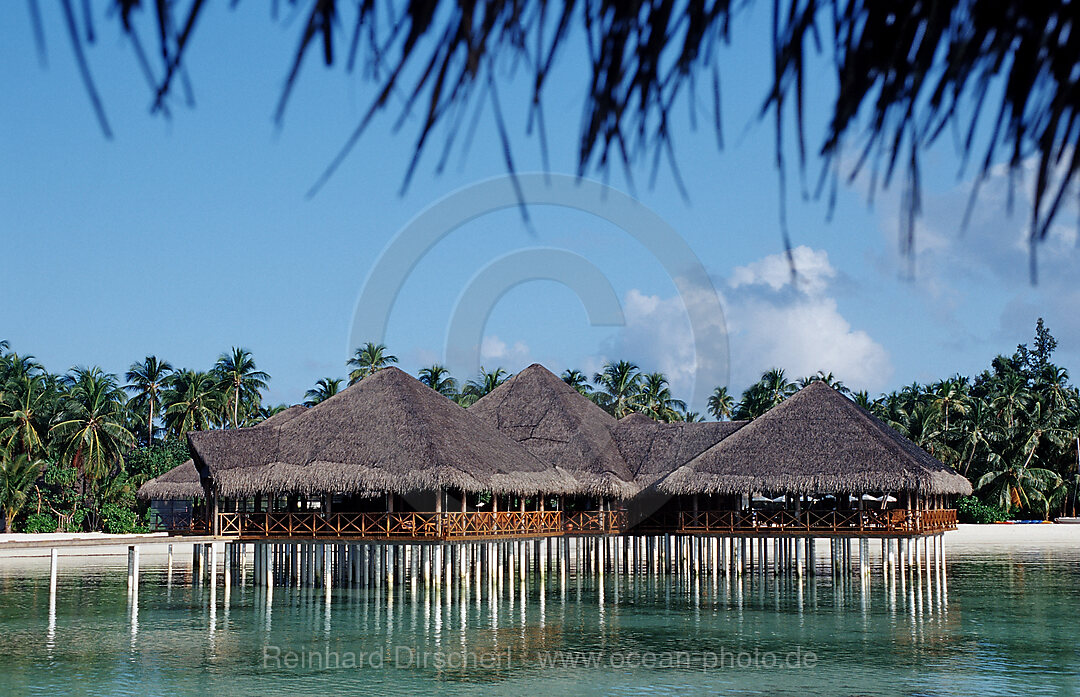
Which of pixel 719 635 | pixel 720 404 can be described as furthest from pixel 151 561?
pixel 720 404

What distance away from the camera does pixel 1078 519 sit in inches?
2189

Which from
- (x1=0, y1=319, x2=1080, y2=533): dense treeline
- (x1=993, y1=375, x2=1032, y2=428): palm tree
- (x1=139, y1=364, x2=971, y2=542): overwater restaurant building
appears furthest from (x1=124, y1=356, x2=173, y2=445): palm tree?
(x1=993, y1=375, x2=1032, y2=428): palm tree

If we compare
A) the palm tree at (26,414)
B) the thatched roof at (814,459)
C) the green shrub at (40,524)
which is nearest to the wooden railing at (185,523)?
the green shrub at (40,524)

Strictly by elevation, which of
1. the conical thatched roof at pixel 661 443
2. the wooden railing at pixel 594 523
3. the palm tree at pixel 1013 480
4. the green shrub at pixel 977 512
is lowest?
the green shrub at pixel 977 512

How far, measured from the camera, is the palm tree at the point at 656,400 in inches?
2459

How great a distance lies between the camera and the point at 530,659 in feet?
60.8

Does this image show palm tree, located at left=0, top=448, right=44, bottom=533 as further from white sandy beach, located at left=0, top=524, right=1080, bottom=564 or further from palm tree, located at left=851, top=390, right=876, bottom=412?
palm tree, located at left=851, top=390, right=876, bottom=412

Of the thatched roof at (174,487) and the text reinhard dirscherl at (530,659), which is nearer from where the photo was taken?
the text reinhard dirscherl at (530,659)

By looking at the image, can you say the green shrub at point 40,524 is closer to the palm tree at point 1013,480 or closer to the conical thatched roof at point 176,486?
the conical thatched roof at point 176,486

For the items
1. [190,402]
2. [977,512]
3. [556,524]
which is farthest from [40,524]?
[977,512]

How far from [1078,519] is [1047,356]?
66.4 ft

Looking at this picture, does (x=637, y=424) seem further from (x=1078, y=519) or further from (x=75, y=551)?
(x=1078, y=519)

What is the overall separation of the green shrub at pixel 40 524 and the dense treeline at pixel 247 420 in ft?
0.18

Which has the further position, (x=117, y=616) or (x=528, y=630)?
(x=117, y=616)
